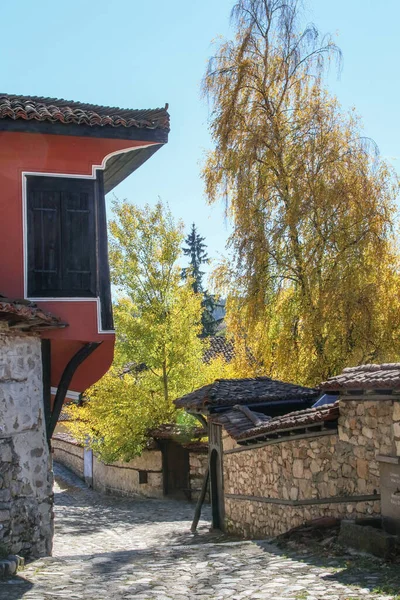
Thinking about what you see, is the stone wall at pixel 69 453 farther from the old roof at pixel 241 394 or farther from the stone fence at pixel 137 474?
the old roof at pixel 241 394

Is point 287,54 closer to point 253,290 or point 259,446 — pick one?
A: point 253,290

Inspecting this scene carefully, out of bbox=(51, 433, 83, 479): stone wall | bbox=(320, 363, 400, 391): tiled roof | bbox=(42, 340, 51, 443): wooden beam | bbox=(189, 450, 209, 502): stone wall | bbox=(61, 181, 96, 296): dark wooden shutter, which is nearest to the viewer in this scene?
bbox=(320, 363, 400, 391): tiled roof

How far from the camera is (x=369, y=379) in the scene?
21.9ft

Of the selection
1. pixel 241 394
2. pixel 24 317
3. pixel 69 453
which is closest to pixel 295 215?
pixel 241 394

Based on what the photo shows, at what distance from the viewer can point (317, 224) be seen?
1473 centimetres

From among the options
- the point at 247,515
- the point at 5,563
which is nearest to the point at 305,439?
the point at 247,515

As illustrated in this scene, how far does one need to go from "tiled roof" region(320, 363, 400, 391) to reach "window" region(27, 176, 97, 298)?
3577 millimetres

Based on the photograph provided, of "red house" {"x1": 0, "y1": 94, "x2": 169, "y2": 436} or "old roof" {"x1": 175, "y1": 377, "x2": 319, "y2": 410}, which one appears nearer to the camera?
"red house" {"x1": 0, "y1": 94, "x2": 169, "y2": 436}

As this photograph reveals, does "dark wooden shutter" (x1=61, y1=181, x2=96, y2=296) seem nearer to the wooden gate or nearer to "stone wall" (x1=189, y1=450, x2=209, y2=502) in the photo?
"stone wall" (x1=189, y1=450, x2=209, y2=502)

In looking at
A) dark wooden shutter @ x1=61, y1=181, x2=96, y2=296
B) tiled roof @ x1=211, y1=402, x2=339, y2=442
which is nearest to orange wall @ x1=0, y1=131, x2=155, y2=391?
dark wooden shutter @ x1=61, y1=181, x2=96, y2=296

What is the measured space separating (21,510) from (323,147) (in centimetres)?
992

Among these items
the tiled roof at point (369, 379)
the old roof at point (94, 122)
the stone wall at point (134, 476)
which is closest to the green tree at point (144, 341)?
the stone wall at point (134, 476)

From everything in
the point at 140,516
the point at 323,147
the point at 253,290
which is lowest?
the point at 140,516

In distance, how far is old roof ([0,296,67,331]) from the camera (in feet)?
24.6
